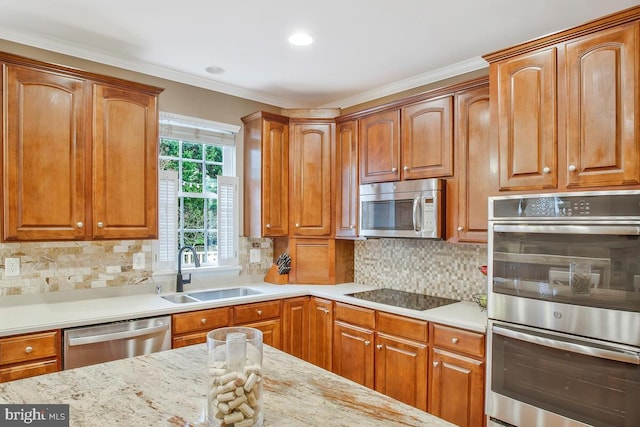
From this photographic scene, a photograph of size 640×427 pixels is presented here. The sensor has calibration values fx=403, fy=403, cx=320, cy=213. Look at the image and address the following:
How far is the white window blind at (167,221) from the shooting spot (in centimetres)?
329

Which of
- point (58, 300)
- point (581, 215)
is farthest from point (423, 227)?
point (58, 300)

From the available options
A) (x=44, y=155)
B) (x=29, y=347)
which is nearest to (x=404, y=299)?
(x=29, y=347)

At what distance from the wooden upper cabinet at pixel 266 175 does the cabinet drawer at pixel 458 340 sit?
5.58ft

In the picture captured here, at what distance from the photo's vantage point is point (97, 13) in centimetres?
235

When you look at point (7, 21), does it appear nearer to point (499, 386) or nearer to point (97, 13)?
point (97, 13)

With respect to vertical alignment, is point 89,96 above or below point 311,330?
above

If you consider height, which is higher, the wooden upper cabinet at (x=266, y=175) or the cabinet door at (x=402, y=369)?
the wooden upper cabinet at (x=266, y=175)

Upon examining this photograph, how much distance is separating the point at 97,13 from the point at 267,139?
1590mm

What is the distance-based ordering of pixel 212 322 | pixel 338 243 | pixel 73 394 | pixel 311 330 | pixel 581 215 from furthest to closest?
pixel 338 243 → pixel 311 330 → pixel 212 322 → pixel 581 215 → pixel 73 394

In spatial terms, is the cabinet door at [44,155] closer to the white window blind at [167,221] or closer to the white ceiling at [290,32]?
the white ceiling at [290,32]

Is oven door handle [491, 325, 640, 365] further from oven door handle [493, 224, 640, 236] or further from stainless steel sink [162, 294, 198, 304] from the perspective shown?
stainless steel sink [162, 294, 198, 304]

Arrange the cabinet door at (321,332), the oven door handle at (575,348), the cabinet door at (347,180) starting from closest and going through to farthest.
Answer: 1. the oven door handle at (575,348)
2. the cabinet door at (321,332)
3. the cabinet door at (347,180)

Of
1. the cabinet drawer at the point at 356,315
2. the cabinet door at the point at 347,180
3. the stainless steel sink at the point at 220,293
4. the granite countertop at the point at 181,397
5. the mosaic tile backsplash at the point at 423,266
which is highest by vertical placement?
the cabinet door at the point at 347,180

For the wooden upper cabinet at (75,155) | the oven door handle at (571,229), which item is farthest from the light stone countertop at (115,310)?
the oven door handle at (571,229)
